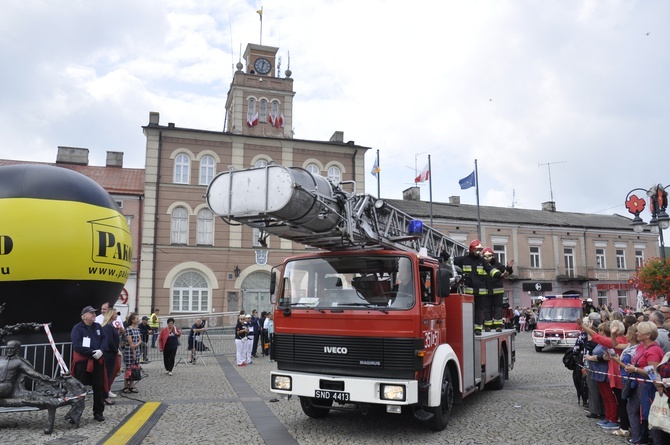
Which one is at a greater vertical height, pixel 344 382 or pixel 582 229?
pixel 582 229

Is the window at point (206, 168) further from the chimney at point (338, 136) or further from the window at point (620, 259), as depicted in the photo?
the window at point (620, 259)

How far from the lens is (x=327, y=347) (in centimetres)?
704

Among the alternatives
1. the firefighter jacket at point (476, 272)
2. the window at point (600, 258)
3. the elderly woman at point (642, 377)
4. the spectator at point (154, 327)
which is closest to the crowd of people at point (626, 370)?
the elderly woman at point (642, 377)

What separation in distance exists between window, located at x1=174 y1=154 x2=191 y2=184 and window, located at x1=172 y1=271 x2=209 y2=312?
537 centimetres

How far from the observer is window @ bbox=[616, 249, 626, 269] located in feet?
141

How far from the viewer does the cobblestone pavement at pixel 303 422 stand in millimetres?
7000

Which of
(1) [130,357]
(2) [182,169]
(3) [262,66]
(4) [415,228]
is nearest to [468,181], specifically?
(3) [262,66]

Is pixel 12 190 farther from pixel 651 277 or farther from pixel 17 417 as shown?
pixel 651 277

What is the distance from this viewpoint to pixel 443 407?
739 cm

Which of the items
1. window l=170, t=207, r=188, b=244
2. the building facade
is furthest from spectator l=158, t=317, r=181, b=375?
window l=170, t=207, r=188, b=244

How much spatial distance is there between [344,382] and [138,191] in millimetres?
26464

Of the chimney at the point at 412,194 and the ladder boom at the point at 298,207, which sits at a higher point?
the chimney at the point at 412,194

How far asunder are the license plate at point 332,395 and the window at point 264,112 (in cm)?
2849

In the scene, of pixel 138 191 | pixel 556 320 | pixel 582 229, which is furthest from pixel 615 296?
pixel 138 191
